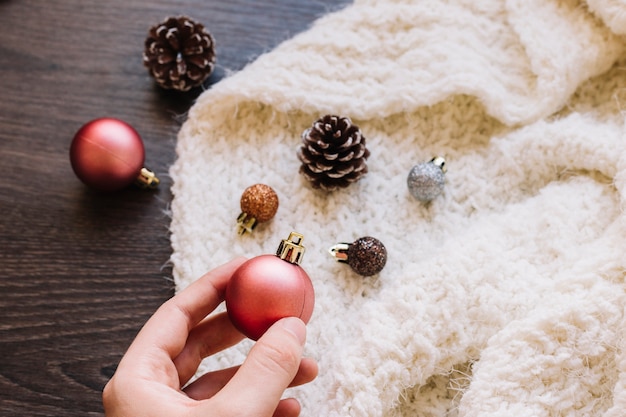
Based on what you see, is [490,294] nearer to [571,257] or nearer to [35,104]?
[571,257]

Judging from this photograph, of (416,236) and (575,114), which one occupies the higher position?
(575,114)

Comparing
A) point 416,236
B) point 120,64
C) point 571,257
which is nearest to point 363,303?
point 416,236

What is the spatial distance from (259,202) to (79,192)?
23cm

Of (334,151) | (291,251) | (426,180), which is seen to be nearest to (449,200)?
(426,180)

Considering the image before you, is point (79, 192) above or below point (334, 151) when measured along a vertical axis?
below

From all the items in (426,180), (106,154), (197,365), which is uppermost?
(426,180)

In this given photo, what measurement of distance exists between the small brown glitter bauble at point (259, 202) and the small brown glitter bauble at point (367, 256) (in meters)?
0.10

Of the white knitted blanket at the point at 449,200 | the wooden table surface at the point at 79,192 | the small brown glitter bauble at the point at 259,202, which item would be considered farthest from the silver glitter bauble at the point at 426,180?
the wooden table surface at the point at 79,192

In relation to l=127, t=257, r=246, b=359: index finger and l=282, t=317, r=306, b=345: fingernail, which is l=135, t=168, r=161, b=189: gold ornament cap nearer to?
l=127, t=257, r=246, b=359: index finger

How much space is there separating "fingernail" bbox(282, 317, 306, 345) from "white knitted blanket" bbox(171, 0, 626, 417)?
138mm

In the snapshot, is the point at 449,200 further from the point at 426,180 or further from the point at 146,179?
the point at 146,179

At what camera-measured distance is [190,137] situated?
77 cm

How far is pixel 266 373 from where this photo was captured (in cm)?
49

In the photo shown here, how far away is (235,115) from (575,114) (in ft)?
1.37
